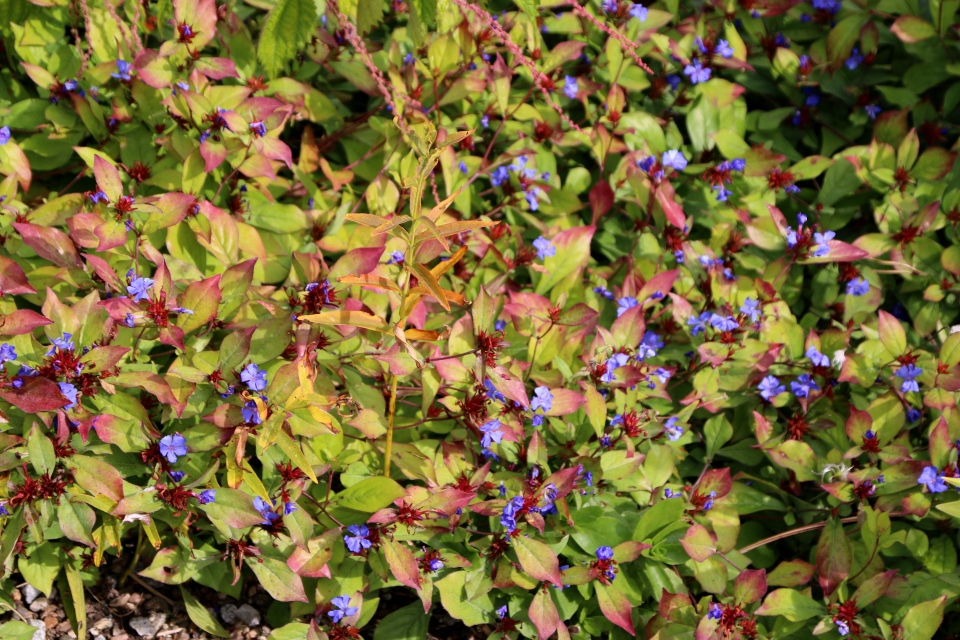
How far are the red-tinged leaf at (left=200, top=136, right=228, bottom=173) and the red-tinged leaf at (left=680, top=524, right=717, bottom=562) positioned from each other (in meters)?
1.68

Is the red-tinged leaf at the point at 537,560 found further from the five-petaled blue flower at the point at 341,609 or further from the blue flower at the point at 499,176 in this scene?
the blue flower at the point at 499,176

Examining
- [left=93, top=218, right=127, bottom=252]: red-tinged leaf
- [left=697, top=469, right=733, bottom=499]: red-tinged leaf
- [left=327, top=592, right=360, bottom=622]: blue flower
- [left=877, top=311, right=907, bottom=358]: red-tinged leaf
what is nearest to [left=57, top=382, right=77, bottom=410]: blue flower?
[left=93, top=218, right=127, bottom=252]: red-tinged leaf

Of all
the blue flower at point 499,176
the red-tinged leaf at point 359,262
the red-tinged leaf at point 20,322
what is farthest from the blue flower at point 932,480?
the red-tinged leaf at point 20,322

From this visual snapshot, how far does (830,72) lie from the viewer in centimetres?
295

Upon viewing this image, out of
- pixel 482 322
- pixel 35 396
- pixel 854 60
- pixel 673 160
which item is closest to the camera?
pixel 35 396

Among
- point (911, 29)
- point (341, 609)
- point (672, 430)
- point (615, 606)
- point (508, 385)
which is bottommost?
point (615, 606)

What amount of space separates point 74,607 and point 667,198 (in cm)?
216

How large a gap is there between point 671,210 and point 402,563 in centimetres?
145

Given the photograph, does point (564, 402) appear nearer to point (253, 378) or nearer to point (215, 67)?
point (253, 378)

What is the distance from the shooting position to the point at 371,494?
204 cm

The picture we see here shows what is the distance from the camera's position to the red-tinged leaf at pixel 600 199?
271cm

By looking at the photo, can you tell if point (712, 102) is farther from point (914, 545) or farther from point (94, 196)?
point (94, 196)

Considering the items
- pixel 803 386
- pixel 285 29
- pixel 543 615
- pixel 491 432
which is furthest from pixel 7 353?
pixel 803 386

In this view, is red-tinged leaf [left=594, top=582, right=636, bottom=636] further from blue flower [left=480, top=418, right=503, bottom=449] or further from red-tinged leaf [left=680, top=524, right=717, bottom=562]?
blue flower [left=480, top=418, right=503, bottom=449]
